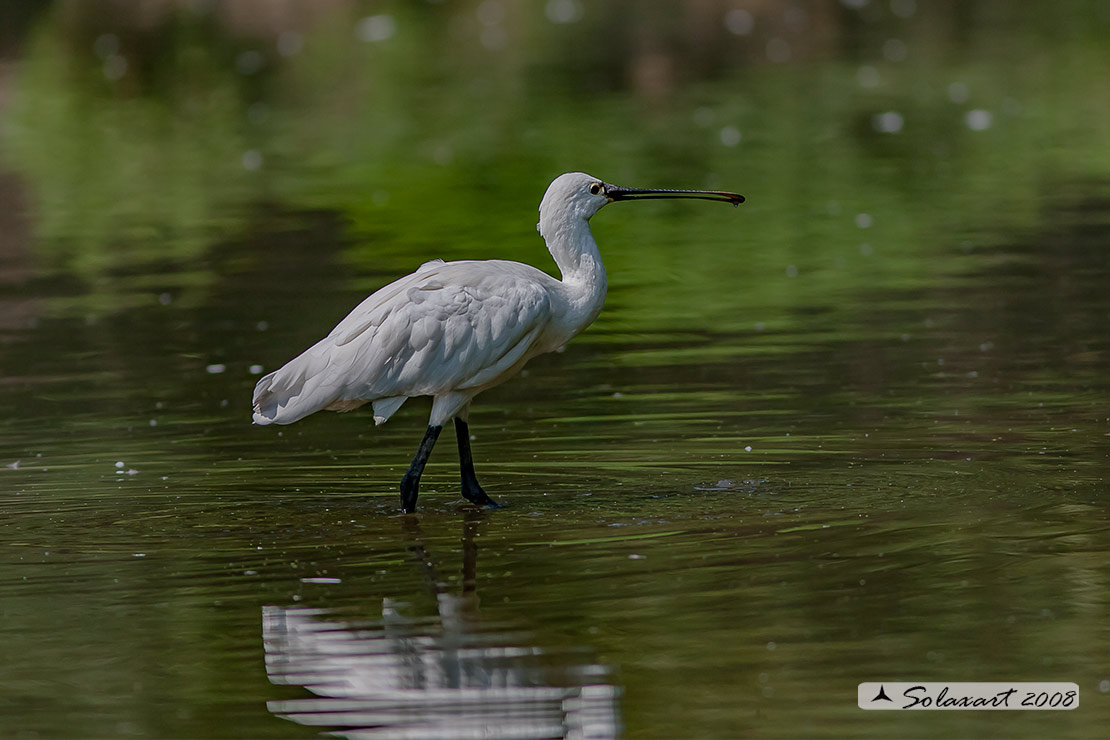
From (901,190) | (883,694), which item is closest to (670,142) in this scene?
(901,190)

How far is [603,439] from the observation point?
11242 millimetres

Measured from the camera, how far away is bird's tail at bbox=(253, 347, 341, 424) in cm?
991

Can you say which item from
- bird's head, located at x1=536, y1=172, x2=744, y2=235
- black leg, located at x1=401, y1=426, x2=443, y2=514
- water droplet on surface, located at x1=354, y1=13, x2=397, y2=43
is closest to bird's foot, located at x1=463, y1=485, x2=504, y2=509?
black leg, located at x1=401, y1=426, x2=443, y2=514

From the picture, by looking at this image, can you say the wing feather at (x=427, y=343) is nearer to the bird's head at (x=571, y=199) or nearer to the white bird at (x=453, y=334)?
the white bird at (x=453, y=334)

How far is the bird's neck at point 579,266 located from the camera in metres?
10.0

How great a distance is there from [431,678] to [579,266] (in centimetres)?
340

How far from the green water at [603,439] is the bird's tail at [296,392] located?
466mm

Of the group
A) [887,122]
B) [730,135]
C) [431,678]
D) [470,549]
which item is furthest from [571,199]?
[887,122]

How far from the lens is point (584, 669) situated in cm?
714

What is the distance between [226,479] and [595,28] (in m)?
29.1

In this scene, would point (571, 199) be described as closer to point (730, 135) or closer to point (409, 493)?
point (409, 493)

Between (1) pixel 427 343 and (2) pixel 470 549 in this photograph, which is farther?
(1) pixel 427 343

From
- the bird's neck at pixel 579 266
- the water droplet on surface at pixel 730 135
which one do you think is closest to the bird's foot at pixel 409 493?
the bird's neck at pixel 579 266

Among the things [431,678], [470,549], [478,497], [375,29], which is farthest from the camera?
[375,29]
